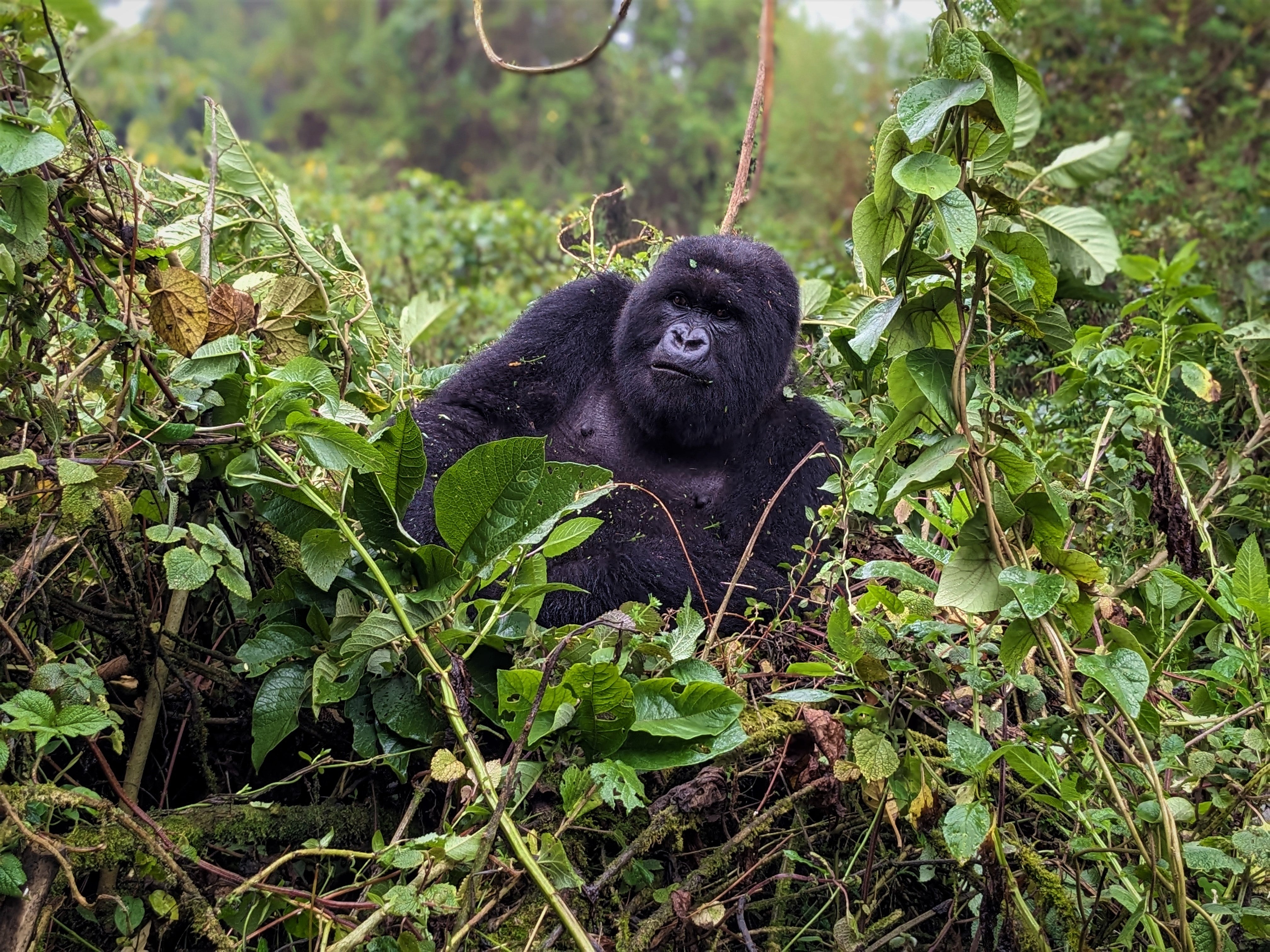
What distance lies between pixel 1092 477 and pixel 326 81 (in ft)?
68.9

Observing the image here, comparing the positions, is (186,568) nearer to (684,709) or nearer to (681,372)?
(684,709)

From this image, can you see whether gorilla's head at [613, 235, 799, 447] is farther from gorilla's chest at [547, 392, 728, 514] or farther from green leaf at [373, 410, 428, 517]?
green leaf at [373, 410, 428, 517]

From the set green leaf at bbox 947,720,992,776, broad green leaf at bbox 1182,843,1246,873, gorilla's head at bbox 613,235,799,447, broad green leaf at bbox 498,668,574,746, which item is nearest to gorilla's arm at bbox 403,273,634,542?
gorilla's head at bbox 613,235,799,447

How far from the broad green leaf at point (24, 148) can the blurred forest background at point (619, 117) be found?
1127 mm

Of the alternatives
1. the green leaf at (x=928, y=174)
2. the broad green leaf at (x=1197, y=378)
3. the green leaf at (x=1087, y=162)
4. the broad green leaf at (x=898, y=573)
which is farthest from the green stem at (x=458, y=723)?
the green leaf at (x=1087, y=162)

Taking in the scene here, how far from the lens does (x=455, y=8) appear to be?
62.3 ft

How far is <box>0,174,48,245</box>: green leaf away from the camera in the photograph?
175 centimetres

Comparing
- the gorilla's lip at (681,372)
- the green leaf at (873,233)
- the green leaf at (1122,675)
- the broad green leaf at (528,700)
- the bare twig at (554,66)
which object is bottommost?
the broad green leaf at (528,700)

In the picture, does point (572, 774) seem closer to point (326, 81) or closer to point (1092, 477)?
point (1092, 477)

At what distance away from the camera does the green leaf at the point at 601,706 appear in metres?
1.72

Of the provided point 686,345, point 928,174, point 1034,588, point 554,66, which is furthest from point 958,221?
point 686,345

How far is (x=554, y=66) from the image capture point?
2.39 meters

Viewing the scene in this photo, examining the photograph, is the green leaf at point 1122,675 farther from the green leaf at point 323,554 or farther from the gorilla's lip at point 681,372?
the gorilla's lip at point 681,372

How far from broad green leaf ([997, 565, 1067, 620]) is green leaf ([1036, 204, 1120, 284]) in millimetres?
1458
